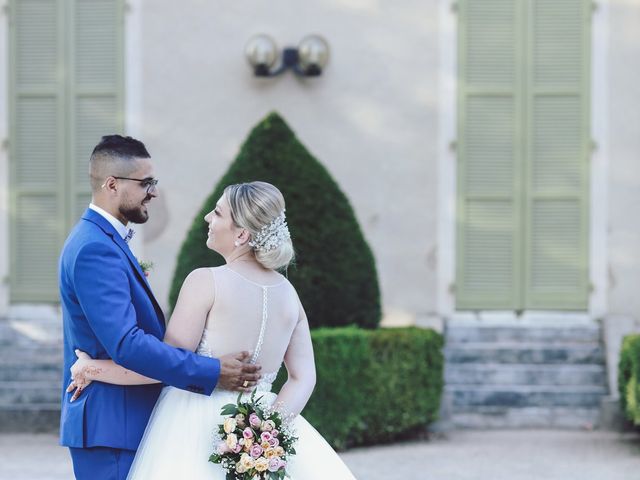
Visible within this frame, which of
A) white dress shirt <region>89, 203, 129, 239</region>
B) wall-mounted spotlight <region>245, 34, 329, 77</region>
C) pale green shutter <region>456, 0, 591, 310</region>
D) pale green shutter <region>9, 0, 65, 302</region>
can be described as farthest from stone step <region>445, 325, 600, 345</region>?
white dress shirt <region>89, 203, 129, 239</region>

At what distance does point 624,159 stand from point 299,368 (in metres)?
6.28

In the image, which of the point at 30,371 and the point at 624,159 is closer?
the point at 30,371

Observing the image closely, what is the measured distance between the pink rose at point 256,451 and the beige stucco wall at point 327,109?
6.20 meters

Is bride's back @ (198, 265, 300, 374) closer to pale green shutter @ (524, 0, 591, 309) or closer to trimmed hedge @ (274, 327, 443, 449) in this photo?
trimmed hedge @ (274, 327, 443, 449)

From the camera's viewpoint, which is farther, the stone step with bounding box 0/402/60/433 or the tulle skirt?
the stone step with bounding box 0/402/60/433

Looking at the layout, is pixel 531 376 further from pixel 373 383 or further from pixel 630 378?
pixel 373 383

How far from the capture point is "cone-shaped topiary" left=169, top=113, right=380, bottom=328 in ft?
25.9

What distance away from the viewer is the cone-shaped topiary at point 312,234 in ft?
25.9

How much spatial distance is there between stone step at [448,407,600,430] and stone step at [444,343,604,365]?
0.44 metres

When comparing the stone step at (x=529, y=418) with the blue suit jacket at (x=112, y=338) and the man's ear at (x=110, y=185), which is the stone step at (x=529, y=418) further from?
the man's ear at (x=110, y=185)

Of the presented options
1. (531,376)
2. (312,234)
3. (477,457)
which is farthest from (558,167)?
(477,457)

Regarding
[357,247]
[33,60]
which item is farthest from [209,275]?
[33,60]

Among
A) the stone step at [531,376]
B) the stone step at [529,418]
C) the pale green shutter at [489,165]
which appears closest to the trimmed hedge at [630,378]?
the stone step at [529,418]

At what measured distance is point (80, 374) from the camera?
3.26 m
